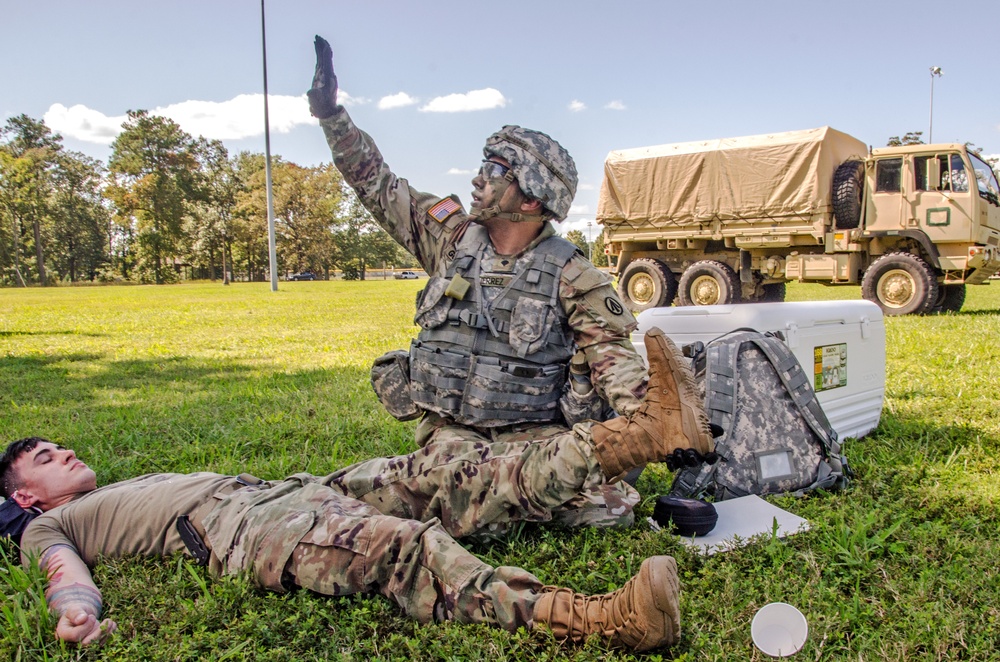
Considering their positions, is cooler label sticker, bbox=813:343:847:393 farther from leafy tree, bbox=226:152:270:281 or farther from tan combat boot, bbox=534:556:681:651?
leafy tree, bbox=226:152:270:281

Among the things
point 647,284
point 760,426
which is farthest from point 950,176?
point 760,426

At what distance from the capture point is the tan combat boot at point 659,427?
2242 mm

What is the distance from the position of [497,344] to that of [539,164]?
0.74 meters

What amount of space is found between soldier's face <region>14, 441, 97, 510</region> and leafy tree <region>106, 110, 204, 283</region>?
54.9 m

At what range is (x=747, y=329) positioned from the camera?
351cm

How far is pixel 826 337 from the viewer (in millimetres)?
3814

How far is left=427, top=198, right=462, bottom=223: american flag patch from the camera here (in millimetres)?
3131

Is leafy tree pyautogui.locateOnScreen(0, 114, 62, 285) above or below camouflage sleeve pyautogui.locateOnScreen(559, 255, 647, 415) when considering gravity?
above

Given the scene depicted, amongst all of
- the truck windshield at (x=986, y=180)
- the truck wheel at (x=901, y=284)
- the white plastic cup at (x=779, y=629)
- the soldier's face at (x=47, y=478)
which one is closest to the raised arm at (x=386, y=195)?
the soldier's face at (x=47, y=478)

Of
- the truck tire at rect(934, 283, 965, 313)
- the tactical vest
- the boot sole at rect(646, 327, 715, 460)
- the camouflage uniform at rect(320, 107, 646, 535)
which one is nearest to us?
the boot sole at rect(646, 327, 715, 460)

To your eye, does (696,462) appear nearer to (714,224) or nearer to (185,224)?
(714,224)

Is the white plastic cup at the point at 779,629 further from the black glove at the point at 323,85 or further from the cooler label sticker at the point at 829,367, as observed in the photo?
the black glove at the point at 323,85

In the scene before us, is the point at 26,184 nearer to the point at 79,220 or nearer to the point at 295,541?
the point at 79,220

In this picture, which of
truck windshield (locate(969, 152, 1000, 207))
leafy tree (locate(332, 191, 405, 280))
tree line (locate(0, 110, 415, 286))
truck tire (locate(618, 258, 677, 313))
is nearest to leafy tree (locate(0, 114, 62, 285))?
tree line (locate(0, 110, 415, 286))
